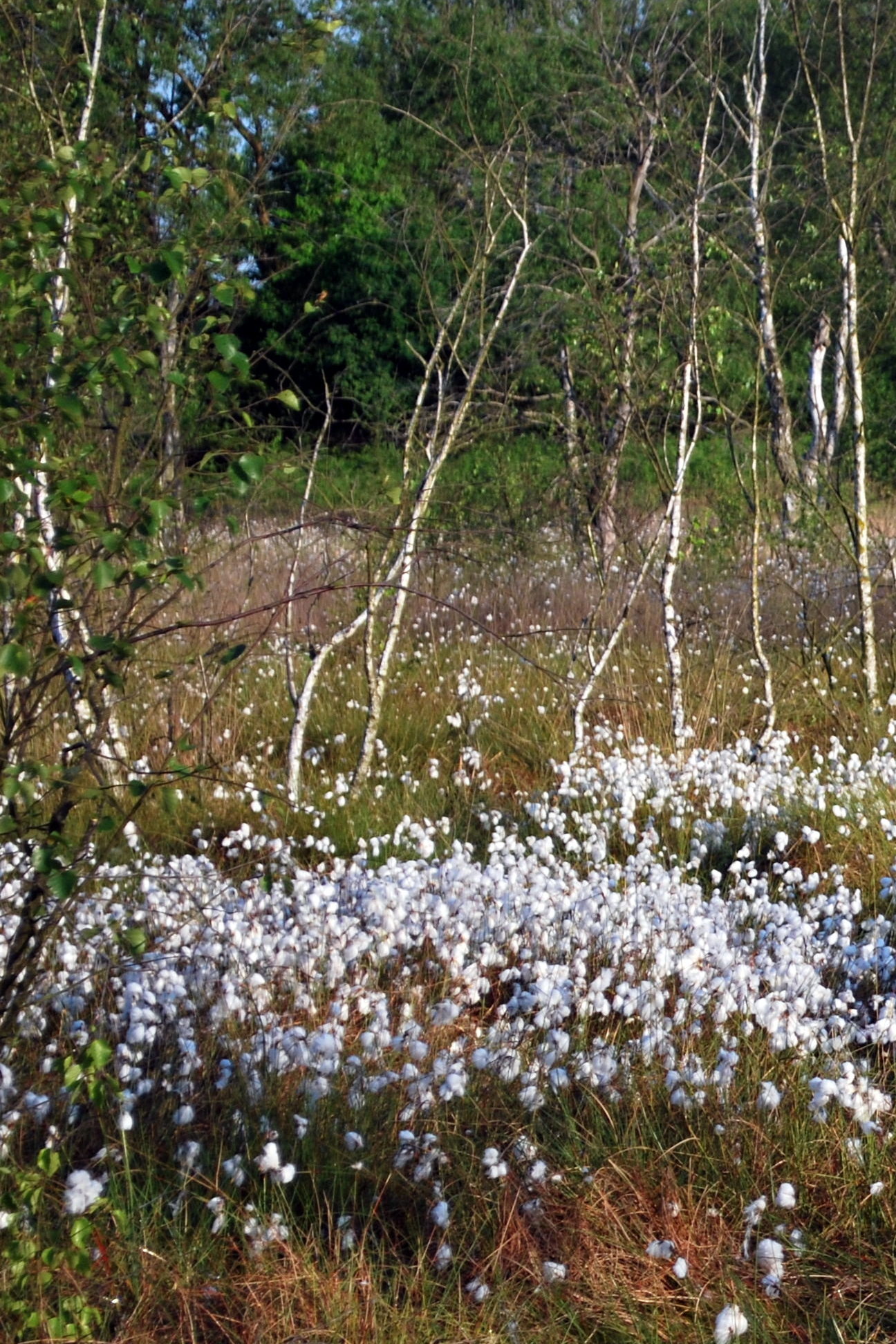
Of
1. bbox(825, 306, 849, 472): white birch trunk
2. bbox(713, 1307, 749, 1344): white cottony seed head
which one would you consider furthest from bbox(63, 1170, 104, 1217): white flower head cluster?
bbox(825, 306, 849, 472): white birch trunk

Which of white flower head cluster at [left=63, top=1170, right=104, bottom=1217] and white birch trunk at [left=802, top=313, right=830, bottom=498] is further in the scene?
white birch trunk at [left=802, top=313, right=830, bottom=498]

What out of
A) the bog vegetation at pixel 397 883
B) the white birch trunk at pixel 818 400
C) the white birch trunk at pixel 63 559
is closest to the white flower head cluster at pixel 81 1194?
the bog vegetation at pixel 397 883

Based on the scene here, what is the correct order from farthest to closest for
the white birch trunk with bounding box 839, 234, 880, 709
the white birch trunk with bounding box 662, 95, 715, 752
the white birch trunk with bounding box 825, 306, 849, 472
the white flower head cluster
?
the white birch trunk with bounding box 825, 306, 849, 472 → the white birch trunk with bounding box 839, 234, 880, 709 → the white birch trunk with bounding box 662, 95, 715, 752 → the white flower head cluster

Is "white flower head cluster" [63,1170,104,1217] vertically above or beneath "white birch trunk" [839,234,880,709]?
beneath

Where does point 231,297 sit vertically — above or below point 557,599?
above

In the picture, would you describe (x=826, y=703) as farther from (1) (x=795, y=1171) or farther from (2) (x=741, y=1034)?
(1) (x=795, y=1171)

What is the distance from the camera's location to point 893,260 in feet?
68.3

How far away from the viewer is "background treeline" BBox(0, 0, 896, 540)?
3287 mm

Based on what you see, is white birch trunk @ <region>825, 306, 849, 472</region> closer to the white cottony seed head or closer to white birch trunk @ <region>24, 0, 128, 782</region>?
white birch trunk @ <region>24, 0, 128, 782</region>

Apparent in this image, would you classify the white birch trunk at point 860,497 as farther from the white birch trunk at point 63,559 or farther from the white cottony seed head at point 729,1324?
the white cottony seed head at point 729,1324

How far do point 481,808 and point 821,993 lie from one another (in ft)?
8.30

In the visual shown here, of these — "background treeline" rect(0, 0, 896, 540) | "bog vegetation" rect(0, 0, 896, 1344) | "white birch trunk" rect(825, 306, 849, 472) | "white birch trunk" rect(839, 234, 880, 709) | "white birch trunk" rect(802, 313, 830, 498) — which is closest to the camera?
"bog vegetation" rect(0, 0, 896, 1344)

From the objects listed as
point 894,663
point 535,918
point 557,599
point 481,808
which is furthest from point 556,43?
point 535,918

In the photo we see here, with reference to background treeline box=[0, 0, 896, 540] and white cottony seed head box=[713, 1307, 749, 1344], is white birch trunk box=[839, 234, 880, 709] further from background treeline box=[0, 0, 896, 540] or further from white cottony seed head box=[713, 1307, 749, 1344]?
white cottony seed head box=[713, 1307, 749, 1344]
